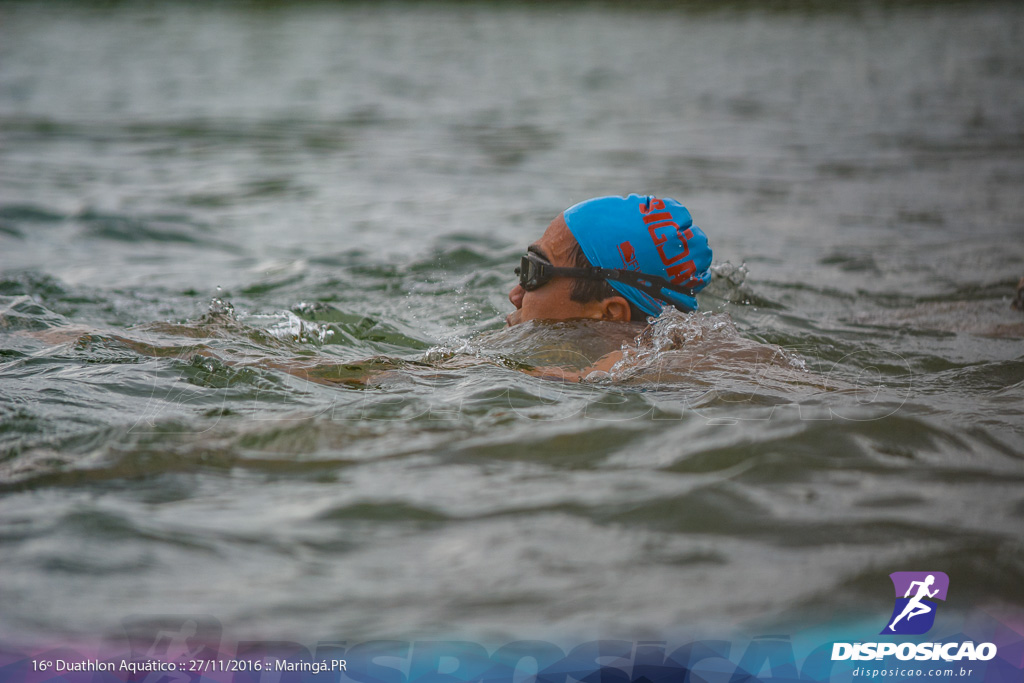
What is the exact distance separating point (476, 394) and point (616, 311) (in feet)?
3.44

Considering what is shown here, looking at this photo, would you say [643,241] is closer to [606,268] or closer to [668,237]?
[668,237]

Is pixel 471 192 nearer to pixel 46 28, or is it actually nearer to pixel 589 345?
pixel 589 345

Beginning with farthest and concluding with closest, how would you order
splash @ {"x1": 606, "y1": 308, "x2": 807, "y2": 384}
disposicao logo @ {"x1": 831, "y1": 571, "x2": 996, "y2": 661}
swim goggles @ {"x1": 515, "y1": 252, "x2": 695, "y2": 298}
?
1. swim goggles @ {"x1": 515, "y1": 252, "x2": 695, "y2": 298}
2. splash @ {"x1": 606, "y1": 308, "x2": 807, "y2": 384}
3. disposicao logo @ {"x1": 831, "y1": 571, "x2": 996, "y2": 661}

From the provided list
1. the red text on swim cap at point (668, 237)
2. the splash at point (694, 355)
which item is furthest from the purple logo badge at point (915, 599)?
the red text on swim cap at point (668, 237)

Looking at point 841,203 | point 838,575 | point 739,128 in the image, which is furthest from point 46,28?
point 838,575

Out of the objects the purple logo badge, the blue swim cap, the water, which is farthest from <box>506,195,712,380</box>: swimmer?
the purple logo badge

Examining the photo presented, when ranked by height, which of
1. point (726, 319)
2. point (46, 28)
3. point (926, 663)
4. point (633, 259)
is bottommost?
point (926, 663)

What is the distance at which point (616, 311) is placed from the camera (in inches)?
187

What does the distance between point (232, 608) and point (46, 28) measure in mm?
41314

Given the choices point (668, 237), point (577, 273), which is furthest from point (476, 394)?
point (668, 237)

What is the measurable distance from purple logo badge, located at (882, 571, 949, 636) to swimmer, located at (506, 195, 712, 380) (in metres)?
2.39

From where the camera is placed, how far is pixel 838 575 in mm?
2574

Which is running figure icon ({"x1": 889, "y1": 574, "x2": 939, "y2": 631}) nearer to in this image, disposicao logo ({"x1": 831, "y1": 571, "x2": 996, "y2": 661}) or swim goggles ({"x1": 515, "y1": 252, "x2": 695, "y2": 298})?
disposicao logo ({"x1": 831, "y1": 571, "x2": 996, "y2": 661})

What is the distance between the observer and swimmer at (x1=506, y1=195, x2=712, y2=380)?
4.73 m
